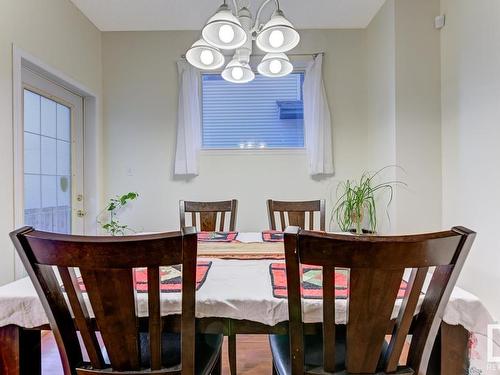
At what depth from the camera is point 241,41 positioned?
5.06 ft

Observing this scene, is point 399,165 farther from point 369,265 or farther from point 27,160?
point 27,160

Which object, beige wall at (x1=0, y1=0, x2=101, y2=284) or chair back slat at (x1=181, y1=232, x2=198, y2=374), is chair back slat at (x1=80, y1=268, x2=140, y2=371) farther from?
beige wall at (x1=0, y1=0, x2=101, y2=284)

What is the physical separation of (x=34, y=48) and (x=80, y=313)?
7.25ft

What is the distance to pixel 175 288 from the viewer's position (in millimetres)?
1042

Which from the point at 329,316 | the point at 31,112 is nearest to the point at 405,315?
the point at 329,316

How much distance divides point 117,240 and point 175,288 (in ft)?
1.23

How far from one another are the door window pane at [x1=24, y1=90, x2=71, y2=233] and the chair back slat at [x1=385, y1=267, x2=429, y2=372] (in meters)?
2.44

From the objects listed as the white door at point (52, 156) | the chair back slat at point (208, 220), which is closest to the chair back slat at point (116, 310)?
the chair back slat at point (208, 220)

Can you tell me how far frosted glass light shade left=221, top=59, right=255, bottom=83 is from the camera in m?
1.87

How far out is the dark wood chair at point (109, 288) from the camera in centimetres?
74

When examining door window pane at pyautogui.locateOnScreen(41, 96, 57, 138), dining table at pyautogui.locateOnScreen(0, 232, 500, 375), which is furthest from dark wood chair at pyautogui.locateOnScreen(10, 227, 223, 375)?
door window pane at pyautogui.locateOnScreen(41, 96, 57, 138)

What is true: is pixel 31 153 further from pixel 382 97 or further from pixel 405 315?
pixel 382 97

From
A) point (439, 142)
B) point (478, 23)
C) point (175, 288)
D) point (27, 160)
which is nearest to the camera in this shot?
point (175, 288)

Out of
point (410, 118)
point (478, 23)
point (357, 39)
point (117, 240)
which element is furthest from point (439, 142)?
point (117, 240)
